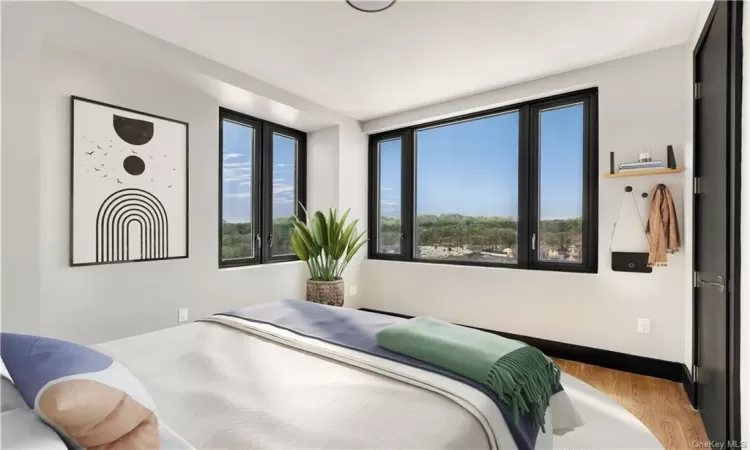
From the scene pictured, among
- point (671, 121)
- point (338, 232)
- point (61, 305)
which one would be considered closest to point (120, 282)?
point (61, 305)

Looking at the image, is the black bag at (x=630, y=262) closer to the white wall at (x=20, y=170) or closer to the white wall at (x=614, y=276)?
the white wall at (x=614, y=276)

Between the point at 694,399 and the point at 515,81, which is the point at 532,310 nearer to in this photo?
the point at 694,399

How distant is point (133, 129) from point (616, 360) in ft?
13.5

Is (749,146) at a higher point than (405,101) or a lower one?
lower

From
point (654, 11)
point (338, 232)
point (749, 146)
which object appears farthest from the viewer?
point (338, 232)

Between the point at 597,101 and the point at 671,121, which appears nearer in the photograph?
the point at 671,121

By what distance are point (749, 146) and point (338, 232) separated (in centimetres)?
300

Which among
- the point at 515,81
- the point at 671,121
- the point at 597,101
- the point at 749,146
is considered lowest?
the point at 749,146

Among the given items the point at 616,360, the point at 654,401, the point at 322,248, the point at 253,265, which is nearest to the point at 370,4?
the point at 322,248

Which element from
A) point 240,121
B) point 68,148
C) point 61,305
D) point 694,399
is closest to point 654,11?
point 694,399

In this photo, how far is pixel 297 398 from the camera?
3.86 ft

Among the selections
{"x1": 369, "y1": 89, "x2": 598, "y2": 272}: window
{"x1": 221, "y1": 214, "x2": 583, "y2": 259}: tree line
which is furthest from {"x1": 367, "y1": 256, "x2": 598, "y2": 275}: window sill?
{"x1": 221, "y1": 214, "x2": 583, "y2": 259}: tree line

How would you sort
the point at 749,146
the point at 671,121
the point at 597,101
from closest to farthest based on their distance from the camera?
the point at 749,146 < the point at 671,121 < the point at 597,101

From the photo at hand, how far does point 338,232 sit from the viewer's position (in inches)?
148
